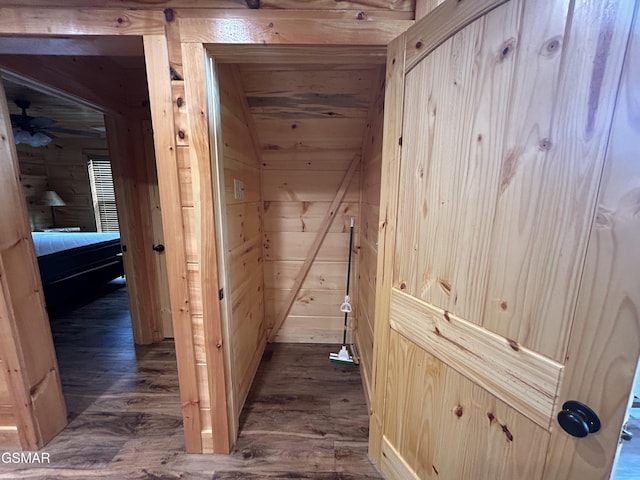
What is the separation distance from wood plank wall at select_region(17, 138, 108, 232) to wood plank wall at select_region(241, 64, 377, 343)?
5355 millimetres

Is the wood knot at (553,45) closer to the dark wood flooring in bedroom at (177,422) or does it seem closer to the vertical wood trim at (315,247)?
the vertical wood trim at (315,247)

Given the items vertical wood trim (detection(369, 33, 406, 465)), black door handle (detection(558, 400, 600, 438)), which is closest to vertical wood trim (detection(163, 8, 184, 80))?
vertical wood trim (detection(369, 33, 406, 465))

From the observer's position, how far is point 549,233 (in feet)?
2.09

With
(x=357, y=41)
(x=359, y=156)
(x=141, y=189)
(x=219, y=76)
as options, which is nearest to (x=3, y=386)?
(x=141, y=189)

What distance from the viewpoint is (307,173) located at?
2172 millimetres

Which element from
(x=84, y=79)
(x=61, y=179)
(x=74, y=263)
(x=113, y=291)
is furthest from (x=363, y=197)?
(x=61, y=179)

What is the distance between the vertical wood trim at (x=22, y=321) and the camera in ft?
4.02

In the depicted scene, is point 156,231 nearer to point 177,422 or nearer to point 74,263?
point 177,422

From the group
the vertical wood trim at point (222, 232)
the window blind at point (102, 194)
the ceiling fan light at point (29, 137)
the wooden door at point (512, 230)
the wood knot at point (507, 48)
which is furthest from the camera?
the window blind at point (102, 194)

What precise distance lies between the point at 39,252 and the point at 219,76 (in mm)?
3242

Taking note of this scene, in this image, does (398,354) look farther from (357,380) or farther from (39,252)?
(39,252)

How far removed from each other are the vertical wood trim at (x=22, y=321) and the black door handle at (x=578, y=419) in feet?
7.39

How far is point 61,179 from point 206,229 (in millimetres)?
6495

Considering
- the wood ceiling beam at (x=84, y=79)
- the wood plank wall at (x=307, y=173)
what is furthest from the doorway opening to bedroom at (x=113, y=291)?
the wood plank wall at (x=307, y=173)
